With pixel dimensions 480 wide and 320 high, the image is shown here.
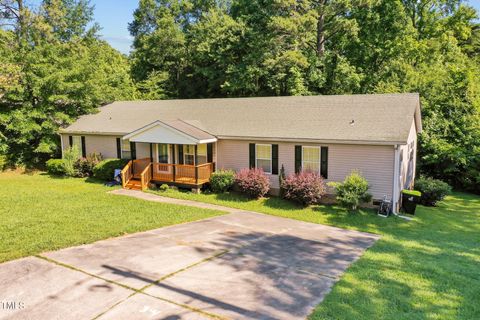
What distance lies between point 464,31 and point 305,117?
23.2 m

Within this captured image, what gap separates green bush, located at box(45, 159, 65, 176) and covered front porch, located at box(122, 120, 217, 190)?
436cm

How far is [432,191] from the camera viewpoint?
16.2 m

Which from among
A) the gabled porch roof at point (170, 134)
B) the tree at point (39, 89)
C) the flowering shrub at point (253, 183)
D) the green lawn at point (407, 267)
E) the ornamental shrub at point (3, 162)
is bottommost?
the green lawn at point (407, 267)

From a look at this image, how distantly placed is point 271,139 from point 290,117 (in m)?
1.92

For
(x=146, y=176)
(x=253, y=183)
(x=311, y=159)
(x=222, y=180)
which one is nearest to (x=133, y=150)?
(x=146, y=176)

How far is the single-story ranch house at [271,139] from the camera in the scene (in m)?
14.1

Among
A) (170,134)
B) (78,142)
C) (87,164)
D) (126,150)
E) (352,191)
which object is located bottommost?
(352,191)

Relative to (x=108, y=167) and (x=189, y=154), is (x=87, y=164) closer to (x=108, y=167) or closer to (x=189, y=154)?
(x=108, y=167)

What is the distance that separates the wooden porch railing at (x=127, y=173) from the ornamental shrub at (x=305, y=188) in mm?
8210

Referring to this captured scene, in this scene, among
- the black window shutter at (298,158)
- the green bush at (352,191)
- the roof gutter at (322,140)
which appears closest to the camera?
the roof gutter at (322,140)

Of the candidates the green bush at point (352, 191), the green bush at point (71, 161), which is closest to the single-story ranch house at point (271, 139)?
the green bush at point (352, 191)

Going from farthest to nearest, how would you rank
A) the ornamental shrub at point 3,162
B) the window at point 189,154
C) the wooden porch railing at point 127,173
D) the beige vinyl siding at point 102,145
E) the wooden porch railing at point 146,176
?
the ornamental shrub at point 3,162 < the beige vinyl siding at point 102,145 < the window at point 189,154 < the wooden porch railing at point 127,173 < the wooden porch railing at point 146,176

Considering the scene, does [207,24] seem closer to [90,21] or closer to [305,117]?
[90,21]

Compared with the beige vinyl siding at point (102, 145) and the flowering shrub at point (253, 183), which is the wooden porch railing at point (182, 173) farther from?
the beige vinyl siding at point (102, 145)
